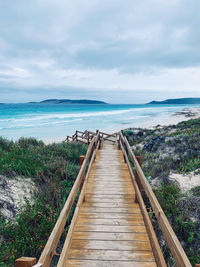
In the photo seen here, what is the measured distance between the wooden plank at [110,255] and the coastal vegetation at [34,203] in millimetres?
1494

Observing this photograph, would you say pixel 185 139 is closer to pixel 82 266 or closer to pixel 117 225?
pixel 117 225

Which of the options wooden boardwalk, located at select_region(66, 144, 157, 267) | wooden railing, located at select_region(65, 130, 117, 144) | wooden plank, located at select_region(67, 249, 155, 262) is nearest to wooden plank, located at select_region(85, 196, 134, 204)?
wooden boardwalk, located at select_region(66, 144, 157, 267)

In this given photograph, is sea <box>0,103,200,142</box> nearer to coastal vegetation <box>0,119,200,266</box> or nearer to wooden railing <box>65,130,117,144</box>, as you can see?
coastal vegetation <box>0,119,200,266</box>

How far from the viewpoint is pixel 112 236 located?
10.9ft

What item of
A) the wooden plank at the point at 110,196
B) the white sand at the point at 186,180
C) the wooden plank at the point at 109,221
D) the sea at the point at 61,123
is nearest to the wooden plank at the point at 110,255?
the wooden plank at the point at 109,221

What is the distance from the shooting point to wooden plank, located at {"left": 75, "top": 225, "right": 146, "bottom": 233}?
349 cm

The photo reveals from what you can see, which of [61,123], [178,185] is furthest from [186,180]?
[61,123]

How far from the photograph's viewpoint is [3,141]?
8.58 metres

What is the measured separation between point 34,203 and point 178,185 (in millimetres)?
5147

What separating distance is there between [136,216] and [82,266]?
1.69m

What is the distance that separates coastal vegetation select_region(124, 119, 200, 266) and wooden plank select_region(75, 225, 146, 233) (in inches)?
56.9

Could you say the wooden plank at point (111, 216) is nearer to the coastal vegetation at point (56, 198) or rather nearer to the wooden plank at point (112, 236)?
the wooden plank at point (112, 236)

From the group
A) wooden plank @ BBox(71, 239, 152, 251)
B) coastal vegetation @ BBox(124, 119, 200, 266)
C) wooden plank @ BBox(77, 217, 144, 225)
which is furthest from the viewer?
coastal vegetation @ BBox(124, 119, 200, 266)

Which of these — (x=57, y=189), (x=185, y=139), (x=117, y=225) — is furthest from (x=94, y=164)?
(x=185, y=139)
